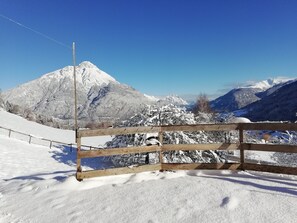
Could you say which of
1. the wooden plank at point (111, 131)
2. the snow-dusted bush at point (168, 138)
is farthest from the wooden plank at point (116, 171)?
the snow-dusted bush at point (168, 138)

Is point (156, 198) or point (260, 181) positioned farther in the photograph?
point (260, 181)

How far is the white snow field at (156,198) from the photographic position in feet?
20.3

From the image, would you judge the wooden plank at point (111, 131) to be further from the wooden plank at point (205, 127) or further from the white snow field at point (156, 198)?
Result: the white snow field at point (156, 198)

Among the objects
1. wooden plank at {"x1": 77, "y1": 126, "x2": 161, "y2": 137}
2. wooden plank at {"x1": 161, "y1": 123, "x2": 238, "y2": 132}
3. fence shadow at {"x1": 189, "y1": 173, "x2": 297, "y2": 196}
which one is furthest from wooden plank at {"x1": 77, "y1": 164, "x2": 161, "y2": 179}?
fence shadow at {"x1": 189, "y1": 173, "x2": 297, "y2": 196}

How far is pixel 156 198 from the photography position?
709 cm

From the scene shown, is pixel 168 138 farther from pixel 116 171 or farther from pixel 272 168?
pixel 272 168

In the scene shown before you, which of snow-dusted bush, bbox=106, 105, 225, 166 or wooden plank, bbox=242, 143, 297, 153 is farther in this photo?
snow-dusted bush, bbox=106, 105, 225, 166

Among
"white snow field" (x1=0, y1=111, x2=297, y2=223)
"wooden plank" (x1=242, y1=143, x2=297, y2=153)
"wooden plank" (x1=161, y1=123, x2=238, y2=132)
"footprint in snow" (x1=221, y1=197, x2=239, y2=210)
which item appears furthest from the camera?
"wooden plank" (x1=161, y1=123, x2=238, y2=132)

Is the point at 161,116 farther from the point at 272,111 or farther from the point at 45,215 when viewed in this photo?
the point at 272,111

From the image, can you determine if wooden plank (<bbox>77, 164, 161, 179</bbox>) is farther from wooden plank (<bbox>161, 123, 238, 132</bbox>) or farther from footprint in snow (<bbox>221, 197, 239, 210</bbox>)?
footprint in snow (<bbox>221, 197, 239, 210</bbox>)

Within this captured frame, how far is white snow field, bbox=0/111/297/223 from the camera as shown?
6.19m

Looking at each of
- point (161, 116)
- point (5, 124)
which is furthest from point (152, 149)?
point (5, 124)

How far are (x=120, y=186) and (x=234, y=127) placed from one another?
3491mm

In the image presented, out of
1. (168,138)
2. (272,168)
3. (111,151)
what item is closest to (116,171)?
(111,151)
